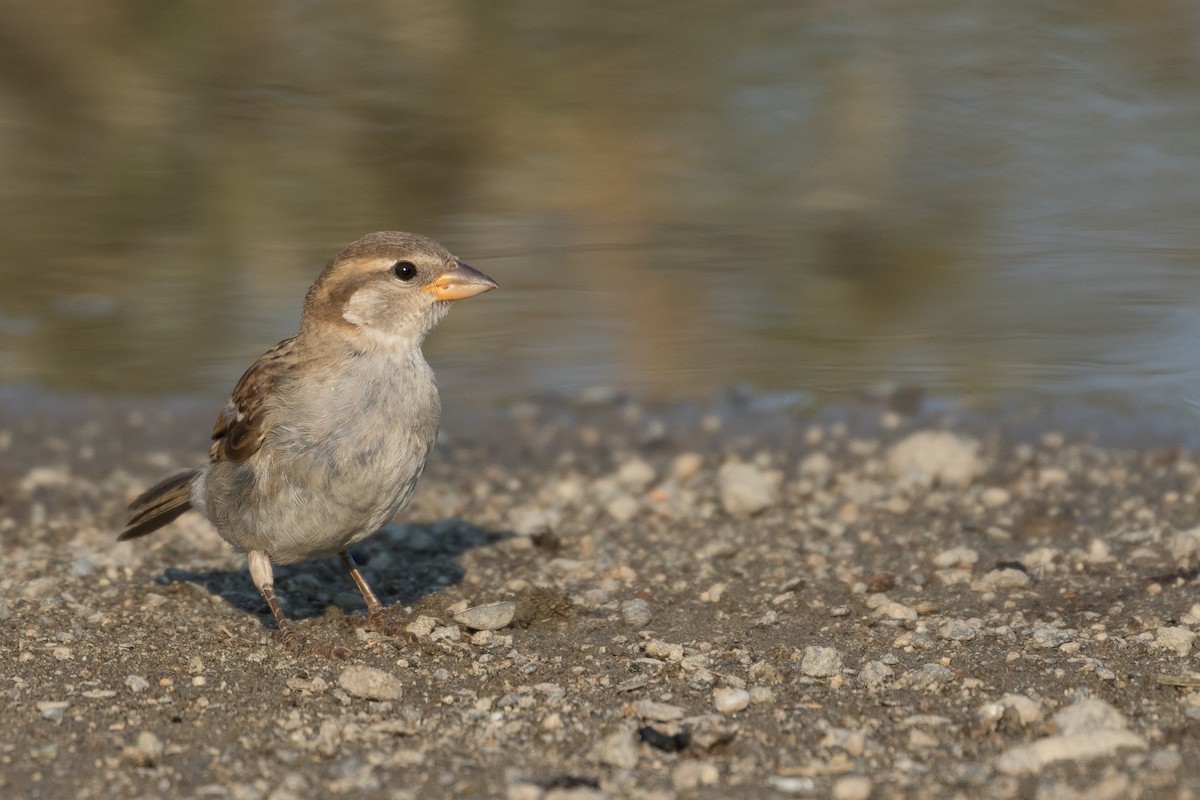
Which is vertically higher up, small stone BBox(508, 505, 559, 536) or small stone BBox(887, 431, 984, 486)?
small stone BBox(887, 431, 984, 486)

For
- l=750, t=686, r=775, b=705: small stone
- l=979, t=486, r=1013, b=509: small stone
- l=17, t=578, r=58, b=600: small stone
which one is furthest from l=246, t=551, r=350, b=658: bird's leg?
l=979, t=486, r=1013, b=509: small stone

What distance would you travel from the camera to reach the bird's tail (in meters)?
6.04

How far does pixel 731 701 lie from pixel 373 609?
63.5 inches

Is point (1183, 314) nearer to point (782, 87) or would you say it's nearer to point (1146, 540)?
point (1146, 540)

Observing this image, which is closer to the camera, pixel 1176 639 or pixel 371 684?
pixel 371 684

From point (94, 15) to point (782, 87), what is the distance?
616cm

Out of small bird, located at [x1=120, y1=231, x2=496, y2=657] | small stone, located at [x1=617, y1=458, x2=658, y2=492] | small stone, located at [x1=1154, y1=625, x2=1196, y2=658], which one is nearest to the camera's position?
small stone, located at [x1=1154, y1=625, x2=1196, y2=658]

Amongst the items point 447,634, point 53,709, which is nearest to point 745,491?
point 447,634

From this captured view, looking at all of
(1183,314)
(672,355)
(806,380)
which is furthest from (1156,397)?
(672,355)

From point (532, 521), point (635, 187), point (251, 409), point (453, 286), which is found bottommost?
point (532, 521)

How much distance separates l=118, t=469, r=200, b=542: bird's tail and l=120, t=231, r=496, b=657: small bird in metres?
0.02

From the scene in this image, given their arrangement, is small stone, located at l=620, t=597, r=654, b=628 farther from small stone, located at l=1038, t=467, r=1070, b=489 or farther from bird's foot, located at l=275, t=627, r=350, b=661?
small stone, located at l=1038, t=467, r=1070, b=489

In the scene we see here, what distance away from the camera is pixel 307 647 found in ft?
17.8

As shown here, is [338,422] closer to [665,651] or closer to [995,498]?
[665,651]
